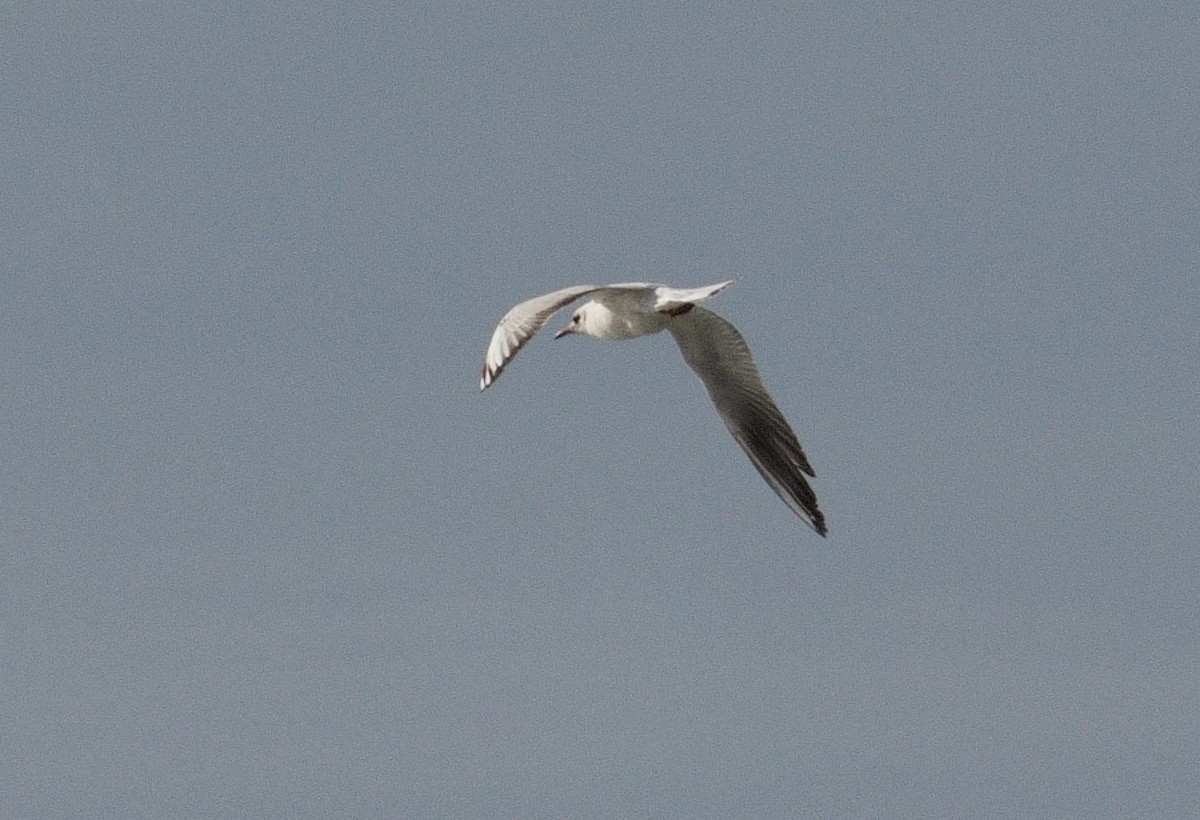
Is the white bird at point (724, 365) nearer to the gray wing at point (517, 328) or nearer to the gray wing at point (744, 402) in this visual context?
the gray wing at point (744, 402)

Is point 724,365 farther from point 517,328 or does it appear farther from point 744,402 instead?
point 517,328

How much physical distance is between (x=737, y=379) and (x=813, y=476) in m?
0.98

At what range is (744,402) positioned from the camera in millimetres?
17906

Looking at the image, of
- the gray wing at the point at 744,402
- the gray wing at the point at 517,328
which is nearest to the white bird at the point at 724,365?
the gray wing at the point at 744,402

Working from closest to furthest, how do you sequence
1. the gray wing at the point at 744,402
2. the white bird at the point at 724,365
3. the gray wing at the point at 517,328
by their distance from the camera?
the gray wing at the point at 517,328 → the white bird at the point at 724,365 → the gray wing at the point at 744,402

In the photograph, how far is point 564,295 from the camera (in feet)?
48.1

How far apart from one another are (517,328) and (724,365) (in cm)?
385

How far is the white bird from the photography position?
16.9 metres

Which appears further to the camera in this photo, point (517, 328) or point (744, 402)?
point (744, 402)

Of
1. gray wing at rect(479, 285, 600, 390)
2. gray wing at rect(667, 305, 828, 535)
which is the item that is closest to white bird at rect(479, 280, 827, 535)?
gray wing at rect(667, 305, 828, 535)

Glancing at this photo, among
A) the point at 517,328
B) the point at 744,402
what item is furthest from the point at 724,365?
the point at 517,328

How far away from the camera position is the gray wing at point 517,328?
555 inches

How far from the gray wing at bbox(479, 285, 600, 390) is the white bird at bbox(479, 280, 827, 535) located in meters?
1.61

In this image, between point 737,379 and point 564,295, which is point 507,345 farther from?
point 737,379
